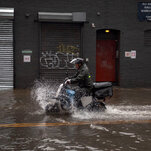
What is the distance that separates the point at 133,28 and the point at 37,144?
10985mm

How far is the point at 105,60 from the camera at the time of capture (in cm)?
1584

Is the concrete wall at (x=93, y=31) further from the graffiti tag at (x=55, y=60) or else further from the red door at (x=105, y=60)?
the red door at (x=105, y=60)

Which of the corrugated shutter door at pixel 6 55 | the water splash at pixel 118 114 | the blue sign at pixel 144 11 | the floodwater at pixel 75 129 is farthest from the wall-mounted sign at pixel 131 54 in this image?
the water splash at pixel 118 114

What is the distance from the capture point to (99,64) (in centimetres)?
1576

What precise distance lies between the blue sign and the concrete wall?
0.21 m

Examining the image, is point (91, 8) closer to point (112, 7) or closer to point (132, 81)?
point (112, 7)

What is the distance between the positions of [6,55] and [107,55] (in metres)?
5.17

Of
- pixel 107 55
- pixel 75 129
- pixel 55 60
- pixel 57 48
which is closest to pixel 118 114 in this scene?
pixel 75 129

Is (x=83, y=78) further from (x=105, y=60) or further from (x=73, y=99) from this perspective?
(x=105, y=60)

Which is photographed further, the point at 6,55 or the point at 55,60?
the point at 55,60

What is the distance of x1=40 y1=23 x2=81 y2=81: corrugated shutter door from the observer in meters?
14.8

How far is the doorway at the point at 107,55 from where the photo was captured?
51.5 ft

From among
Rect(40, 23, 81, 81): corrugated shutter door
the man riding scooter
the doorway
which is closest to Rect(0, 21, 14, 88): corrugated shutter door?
Rect(40, 23, 81, 81): corrugated shutter door

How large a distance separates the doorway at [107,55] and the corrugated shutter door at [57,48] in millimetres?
1330
